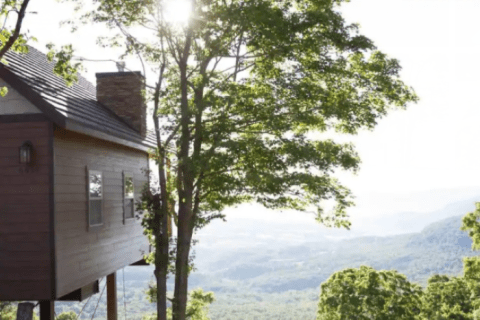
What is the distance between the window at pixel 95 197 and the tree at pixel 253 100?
1629 mm

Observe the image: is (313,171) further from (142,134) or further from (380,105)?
(142,134)

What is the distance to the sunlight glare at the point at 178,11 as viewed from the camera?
49.2 ft

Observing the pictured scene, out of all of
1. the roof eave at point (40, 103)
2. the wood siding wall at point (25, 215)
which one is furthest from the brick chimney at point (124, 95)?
the wood siding wall at point (25, 215)

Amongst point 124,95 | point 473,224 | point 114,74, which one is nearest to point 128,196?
point 124,95

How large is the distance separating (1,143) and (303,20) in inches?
302

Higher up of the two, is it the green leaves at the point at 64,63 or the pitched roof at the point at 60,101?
the green leaves at the point at 64,63

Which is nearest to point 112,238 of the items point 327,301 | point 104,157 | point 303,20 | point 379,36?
point 104,157

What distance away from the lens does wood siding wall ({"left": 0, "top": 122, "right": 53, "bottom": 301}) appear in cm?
1134

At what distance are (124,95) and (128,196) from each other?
3.38 meters

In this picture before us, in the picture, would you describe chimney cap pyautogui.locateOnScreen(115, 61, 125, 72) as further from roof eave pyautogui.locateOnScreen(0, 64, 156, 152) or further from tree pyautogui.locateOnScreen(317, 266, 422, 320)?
tree pyautogui.locateOnScreen(317, 266, 422, 320)

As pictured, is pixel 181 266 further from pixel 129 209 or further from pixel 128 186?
pixel 128 186

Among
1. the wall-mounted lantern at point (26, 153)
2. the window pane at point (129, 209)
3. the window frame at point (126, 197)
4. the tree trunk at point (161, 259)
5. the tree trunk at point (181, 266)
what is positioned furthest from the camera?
the window pane at point (129, 209)

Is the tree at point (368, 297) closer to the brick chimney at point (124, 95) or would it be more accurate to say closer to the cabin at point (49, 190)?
the brick chimney at point (124, 95)

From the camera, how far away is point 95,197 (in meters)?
13.7
